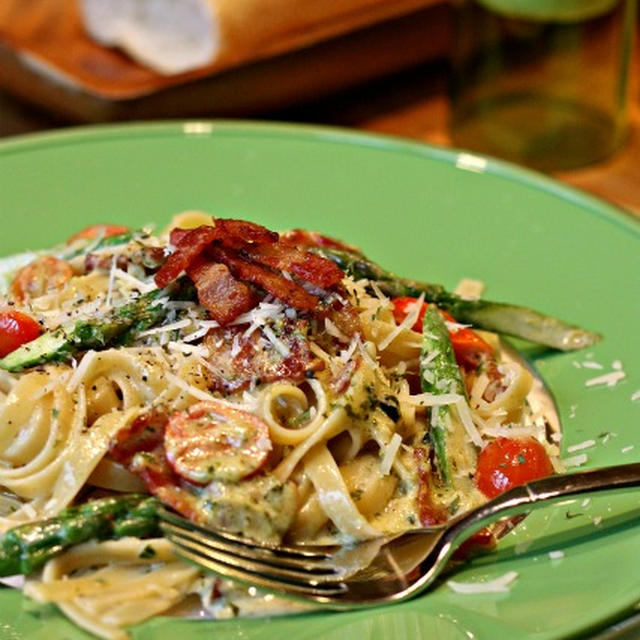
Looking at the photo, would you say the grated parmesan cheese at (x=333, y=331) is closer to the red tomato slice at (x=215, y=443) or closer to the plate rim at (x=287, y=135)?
the red tomato slice at (x=215, y=443)

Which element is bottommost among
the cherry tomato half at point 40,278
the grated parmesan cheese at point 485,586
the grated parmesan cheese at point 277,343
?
the grated parmesan cheese at point 485,586

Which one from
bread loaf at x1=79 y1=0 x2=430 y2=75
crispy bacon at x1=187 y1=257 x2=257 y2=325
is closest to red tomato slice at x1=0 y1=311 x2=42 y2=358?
crispy bacon at x1=187 y1=257 x2=257 y2=325

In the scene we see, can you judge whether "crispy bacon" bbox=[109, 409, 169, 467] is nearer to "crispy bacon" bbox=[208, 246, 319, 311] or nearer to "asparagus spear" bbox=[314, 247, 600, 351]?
"crispy bacon" bbox=[208, 246, 319, 311]

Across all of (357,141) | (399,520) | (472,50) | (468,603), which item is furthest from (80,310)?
(472,50)

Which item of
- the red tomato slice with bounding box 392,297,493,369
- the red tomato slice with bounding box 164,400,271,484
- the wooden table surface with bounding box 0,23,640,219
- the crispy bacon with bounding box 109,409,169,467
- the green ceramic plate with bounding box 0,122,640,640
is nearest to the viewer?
the red tomato slice with bounding box 164,400,271,484

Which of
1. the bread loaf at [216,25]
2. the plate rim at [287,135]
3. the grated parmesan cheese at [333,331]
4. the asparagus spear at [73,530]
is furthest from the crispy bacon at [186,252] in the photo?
the bread loaf at [216,25]
